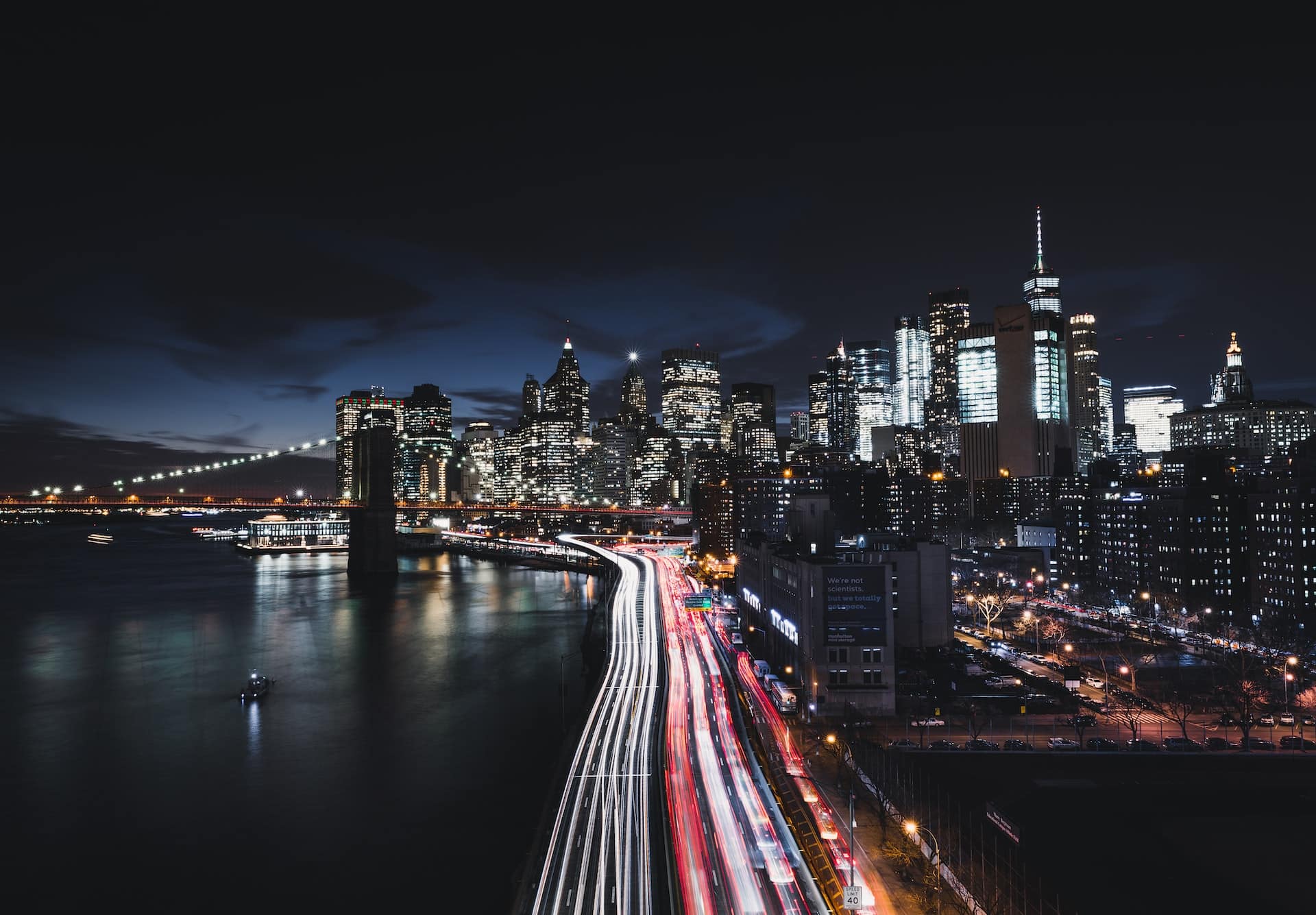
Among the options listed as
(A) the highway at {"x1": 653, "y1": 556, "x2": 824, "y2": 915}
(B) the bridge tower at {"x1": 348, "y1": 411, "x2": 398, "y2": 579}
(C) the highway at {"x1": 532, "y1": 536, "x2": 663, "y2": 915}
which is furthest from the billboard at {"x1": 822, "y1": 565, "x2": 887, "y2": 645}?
(B) the bridge tower at {"x1": 348, "y1": 411, "x2": 398, "y2": 579}

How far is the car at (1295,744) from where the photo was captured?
65.6 feet

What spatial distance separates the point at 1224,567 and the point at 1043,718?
27810 mm

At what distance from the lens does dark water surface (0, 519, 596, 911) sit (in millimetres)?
Result: 17453

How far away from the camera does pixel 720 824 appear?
619 inches

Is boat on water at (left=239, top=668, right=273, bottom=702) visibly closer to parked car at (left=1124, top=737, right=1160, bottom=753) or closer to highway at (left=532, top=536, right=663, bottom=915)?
highway at (left=532, top=536, right=663, bottom=915)

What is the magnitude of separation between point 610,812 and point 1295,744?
1688 centimetres

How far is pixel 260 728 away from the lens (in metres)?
27.5

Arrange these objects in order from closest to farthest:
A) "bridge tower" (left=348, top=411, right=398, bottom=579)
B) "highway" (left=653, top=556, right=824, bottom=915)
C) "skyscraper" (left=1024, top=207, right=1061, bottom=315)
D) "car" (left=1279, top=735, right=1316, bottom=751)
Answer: "highway" (left=653, top=556, right=824, bottom=915) < "car" (left=1279, top=735, right=1316, bottom=751) < "bridge tower" (left=348, top=411, right=398, bottom=579) < "skyscraper" (left=1024, top=207, right=1061, bottom=315)

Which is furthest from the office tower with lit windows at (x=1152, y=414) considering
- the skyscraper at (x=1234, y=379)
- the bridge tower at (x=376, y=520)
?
the bridge tower at (x=376, y=520)

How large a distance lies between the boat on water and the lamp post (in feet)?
83.3

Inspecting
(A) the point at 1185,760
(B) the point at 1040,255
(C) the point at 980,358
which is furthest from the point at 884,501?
(A) the point at 1185,760

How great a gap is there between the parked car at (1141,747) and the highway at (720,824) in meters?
9.39

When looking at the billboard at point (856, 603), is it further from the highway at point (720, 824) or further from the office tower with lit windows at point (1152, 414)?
the office tower with lit windows at point (1152, 414)

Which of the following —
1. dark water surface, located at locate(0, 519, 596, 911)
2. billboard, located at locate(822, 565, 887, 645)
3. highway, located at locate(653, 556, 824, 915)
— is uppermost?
billboard, located at locate(822, 565, 887, 645)
